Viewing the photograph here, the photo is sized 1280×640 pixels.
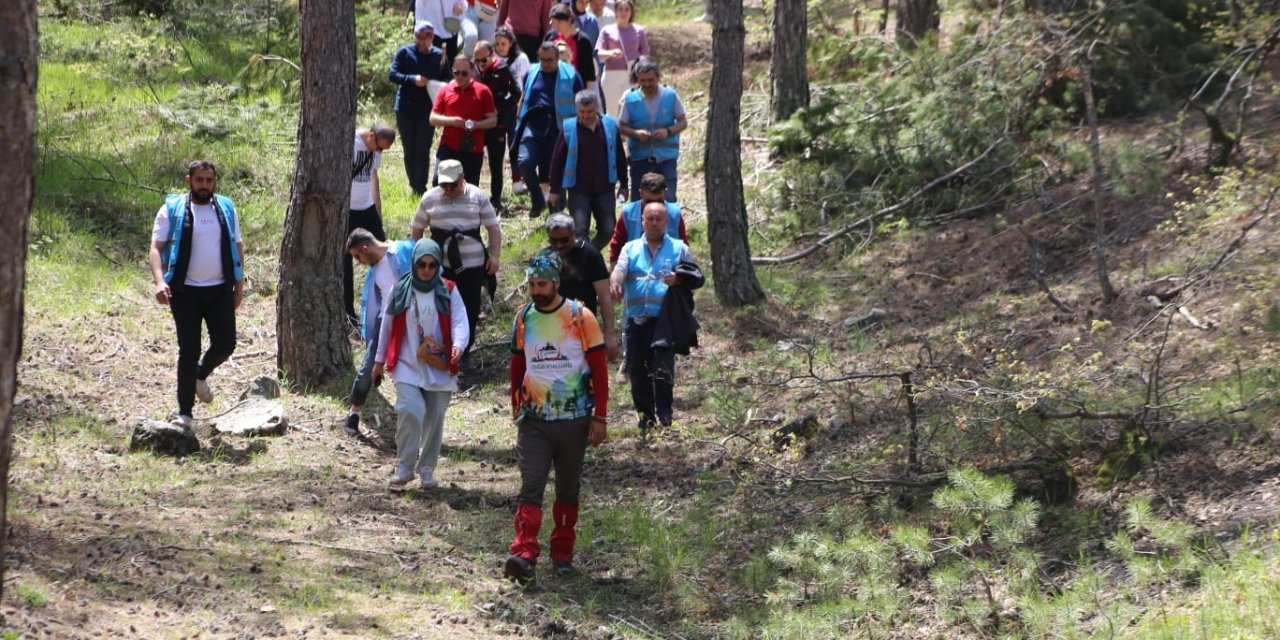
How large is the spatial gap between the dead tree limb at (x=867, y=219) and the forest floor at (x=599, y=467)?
1.70 ft

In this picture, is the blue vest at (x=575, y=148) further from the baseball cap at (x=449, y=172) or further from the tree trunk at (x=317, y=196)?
the tree trunk at (x=317, y=196)

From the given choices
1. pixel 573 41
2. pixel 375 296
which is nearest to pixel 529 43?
pixel 573 41

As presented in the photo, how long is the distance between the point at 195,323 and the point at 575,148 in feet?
15.0

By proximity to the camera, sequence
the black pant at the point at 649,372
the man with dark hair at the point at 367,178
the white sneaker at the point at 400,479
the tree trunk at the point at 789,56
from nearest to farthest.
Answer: the white sneaker at the point at 400,479
the black pant at the point at 649,372
the man with dark hair at the point at 367,178
the tree trunk at the point at 789,56

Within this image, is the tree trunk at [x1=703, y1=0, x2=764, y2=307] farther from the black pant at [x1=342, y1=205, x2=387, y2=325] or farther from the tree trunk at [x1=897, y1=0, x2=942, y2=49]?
the tree trunk at [x1=897, y1=0, x2=942, y2=49]

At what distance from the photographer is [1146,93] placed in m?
14.0

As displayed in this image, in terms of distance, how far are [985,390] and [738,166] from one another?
5681 mm

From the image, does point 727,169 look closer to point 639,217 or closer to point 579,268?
point 639,217

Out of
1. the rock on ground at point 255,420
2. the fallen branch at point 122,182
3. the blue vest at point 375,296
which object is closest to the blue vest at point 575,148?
the blue vest at point 375,296

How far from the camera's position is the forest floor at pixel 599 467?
705 centimetres

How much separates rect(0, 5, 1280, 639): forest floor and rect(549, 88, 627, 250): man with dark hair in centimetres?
145

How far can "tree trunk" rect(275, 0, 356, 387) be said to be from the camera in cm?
1132

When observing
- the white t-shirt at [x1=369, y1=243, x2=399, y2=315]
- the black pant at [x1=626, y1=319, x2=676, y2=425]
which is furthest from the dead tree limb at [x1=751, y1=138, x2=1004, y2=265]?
the white t-shirt at [x1=369, y1=243, x2=399, y2=315]

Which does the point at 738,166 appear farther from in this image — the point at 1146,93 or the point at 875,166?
the point at 1146,93
